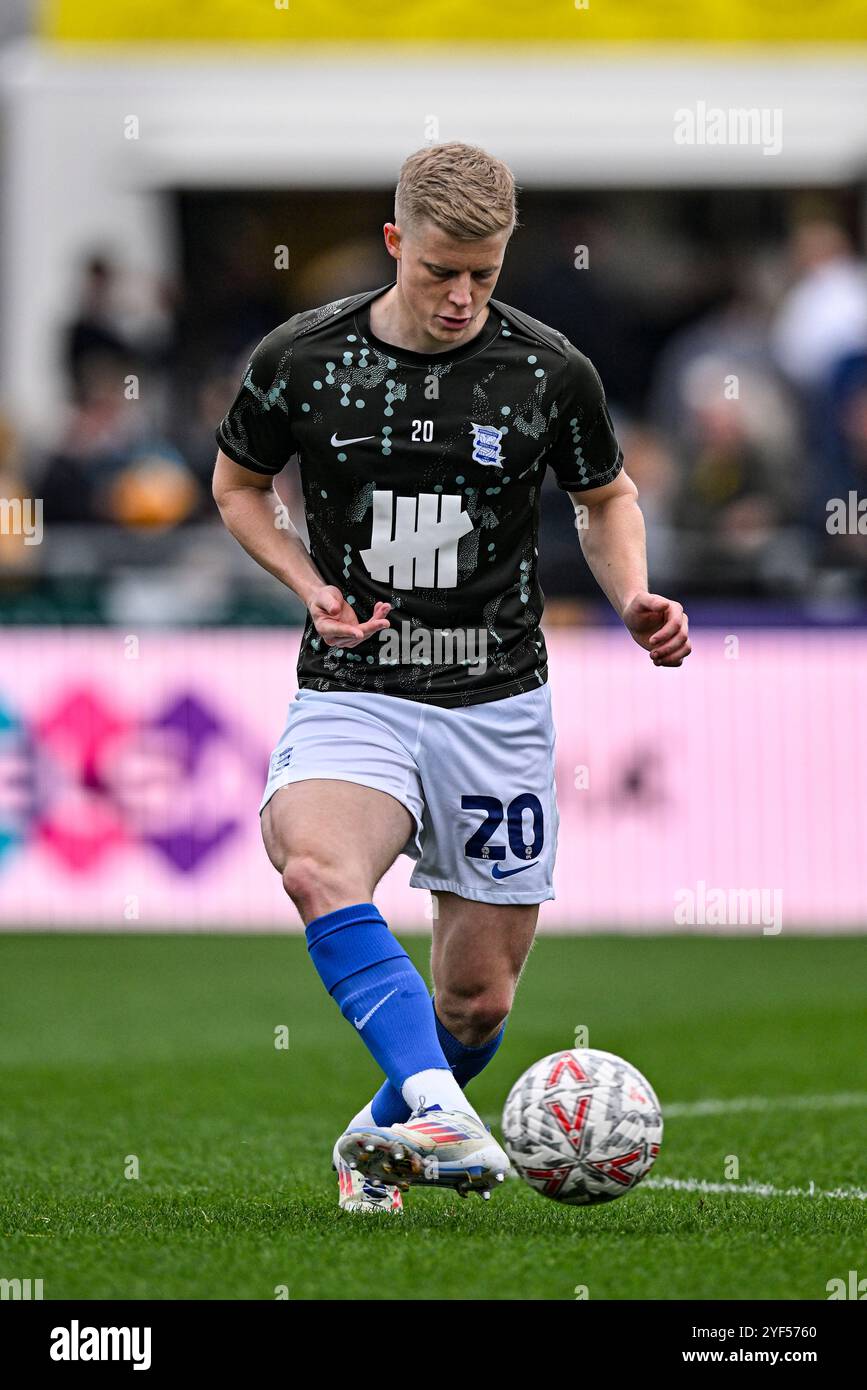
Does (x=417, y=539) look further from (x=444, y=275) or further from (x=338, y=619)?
(x=444, y=275)

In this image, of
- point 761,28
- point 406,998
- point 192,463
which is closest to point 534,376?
point 406,998

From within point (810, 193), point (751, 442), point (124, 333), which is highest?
point (810, 193)

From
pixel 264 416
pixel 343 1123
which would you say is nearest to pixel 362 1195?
pixel 343 1123

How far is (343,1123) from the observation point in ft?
26.4

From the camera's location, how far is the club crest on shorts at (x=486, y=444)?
6.09 metres

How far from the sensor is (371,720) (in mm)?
6090

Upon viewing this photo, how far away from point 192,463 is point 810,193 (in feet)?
23.9

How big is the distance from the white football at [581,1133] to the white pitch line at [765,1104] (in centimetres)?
222

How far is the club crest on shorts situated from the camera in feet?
20.0

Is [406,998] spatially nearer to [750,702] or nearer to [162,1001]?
[162,1001]

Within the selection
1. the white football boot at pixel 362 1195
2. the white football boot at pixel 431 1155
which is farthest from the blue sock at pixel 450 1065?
the white football boot at pixel 431 1155

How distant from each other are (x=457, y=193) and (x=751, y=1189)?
110 inches

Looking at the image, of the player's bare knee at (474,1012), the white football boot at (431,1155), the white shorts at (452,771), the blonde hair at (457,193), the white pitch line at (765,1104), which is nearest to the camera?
the white football boot at (431,1155)

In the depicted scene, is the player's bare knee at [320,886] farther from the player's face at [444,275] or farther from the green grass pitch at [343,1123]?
the player's face at [444,275]
